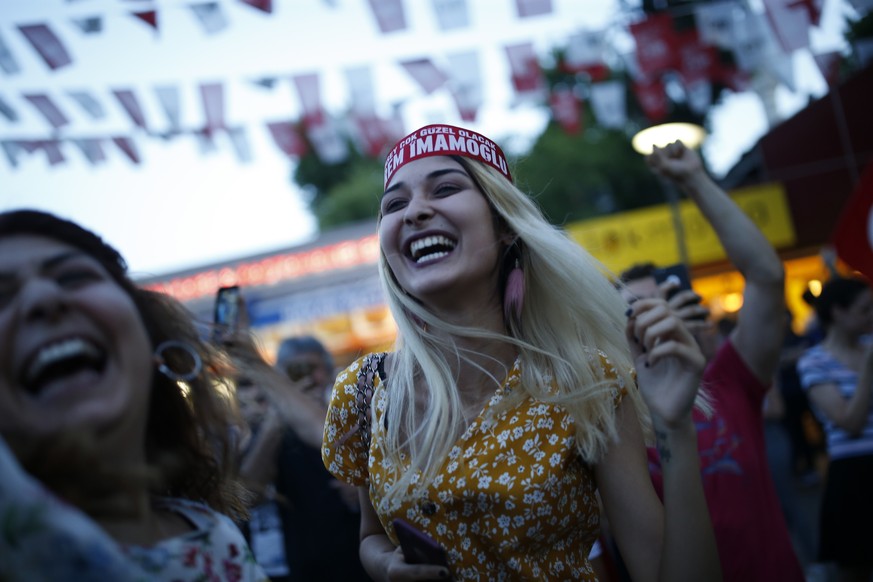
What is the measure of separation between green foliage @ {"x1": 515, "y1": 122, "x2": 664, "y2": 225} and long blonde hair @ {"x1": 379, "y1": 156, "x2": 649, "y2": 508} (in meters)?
25.7

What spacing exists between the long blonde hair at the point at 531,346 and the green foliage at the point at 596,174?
25.7m

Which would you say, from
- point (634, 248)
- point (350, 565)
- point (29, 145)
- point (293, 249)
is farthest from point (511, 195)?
point (293, 249)

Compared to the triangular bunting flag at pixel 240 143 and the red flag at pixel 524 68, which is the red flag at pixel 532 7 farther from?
the triangular bunting flag at pixel 240 143

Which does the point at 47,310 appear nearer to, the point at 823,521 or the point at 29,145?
the point at 823,521

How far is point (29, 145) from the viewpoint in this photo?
6461 mm

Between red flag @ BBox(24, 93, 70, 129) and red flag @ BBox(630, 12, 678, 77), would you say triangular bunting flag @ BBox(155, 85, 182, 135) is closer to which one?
red flag @ BBox(24, 93, 70, 129)

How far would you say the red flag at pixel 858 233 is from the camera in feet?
13.5

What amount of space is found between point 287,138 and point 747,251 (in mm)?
5985

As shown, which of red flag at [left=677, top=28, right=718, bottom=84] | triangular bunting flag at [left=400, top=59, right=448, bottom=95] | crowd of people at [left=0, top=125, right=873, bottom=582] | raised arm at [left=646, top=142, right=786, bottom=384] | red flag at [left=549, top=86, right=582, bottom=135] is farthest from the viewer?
red flag at [left=549, top=86, right=582, bottom=135]

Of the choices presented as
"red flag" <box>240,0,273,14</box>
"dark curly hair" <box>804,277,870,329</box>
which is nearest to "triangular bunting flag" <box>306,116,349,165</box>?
"red flag" <box>240,0,273,14</box>

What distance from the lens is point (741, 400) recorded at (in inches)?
104

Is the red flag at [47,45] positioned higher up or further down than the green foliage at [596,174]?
further down

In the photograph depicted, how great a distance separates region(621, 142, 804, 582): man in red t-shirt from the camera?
2.36 meters

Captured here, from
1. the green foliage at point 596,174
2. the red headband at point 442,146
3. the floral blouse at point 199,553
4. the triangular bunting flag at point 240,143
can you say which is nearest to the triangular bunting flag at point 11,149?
the triangular bunting flag at point 240,143
